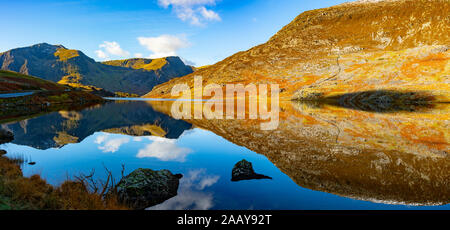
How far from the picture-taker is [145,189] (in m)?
10.1

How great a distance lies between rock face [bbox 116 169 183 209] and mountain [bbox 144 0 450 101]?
100206 millimetres

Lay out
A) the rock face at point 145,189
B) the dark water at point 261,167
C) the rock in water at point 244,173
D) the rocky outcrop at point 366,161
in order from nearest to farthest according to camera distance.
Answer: the rock face at point 145,189, the dark water at point 261,167, the rocky outcrop at point 366,161, the rock in water at point 244,173

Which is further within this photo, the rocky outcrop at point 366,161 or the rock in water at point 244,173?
the rock in water at point 244,173

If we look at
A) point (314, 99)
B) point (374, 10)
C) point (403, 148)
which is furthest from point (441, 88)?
point (374, 10)

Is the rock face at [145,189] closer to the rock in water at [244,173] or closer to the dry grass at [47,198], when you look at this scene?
the dry grass at [47,198]

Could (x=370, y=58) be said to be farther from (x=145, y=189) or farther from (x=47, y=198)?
(x=47, y=198)

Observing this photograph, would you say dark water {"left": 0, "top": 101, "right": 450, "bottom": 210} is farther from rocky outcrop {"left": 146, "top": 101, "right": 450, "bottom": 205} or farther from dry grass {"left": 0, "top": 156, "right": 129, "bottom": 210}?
dry grass {"left": 0, "top": 156, "right": 129, "bottom": 210}

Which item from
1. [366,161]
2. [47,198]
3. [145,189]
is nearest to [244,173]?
[145,189]

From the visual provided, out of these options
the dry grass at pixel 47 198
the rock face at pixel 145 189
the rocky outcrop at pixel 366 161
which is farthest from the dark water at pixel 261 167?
the dry grass at pixel 47 198

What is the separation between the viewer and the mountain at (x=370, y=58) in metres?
92.1

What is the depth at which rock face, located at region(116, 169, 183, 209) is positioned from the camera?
380 inches

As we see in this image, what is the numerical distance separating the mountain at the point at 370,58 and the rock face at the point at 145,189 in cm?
10021
